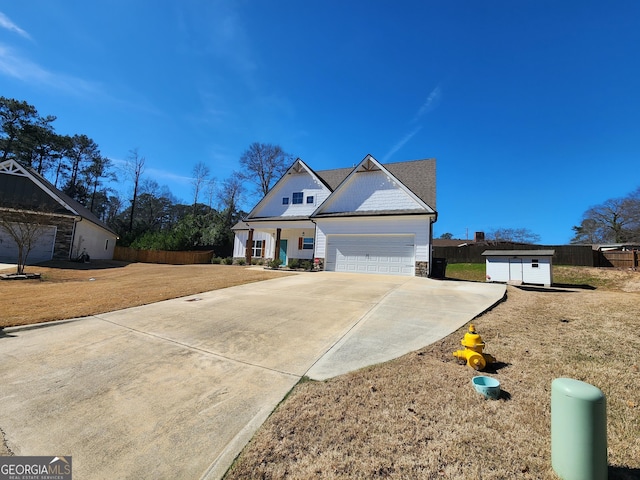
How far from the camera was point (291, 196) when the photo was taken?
21.5 m

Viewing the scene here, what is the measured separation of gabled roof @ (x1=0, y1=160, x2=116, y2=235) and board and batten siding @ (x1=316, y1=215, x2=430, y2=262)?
58.6ft

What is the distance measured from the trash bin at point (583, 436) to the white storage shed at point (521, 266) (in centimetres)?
1689

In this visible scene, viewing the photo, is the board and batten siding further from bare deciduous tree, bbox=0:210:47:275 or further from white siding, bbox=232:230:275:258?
bare deciduous tree, bbox=0:210:47:275

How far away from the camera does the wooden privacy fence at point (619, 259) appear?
70.1 ft

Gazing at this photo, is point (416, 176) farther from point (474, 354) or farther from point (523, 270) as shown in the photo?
point (474, 354)

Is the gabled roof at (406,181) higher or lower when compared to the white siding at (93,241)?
higher

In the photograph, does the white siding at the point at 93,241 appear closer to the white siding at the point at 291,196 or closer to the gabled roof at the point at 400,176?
the gabled roof at the point at 400,176

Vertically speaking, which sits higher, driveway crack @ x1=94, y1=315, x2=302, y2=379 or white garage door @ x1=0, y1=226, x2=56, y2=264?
white garage door @ x1=0, y1=226, x2=56, y2=264

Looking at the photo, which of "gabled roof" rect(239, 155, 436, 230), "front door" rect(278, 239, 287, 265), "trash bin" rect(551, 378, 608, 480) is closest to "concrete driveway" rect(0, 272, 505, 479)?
"trash bin" rect(551, 378, 608, 480)

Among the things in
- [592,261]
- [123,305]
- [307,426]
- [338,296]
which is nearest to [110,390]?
[307,426]

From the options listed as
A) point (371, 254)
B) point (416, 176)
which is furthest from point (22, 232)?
point (416, 176)

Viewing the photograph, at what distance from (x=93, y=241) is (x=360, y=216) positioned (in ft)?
76.4

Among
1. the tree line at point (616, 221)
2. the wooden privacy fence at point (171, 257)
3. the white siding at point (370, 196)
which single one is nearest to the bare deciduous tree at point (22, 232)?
the wooden privacy fence at point (171, 257)

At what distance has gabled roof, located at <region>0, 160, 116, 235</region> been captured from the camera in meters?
19.3
